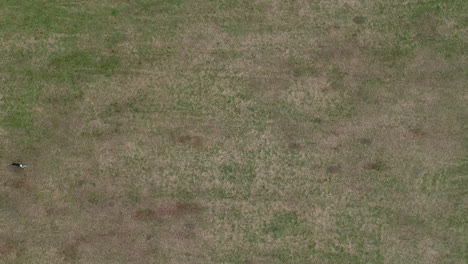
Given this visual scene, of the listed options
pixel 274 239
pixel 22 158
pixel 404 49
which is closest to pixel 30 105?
pixel 22 158

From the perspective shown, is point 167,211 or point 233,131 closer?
point 167,211

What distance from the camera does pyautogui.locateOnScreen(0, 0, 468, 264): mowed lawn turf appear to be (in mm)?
11742

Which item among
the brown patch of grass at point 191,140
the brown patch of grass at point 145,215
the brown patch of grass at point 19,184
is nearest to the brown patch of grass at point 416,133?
the brown patch of grass at point 191,140

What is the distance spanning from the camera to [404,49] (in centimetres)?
1220

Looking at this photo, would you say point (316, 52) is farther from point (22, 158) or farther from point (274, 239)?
point (22, 158)

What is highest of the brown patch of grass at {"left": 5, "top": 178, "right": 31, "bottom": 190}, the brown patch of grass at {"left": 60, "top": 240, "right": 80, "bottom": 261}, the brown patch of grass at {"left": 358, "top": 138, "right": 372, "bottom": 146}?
the brown patch of grass at {"left": 358, "top": 138, "right": 372, "bottom": 146}

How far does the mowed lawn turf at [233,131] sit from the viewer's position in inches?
462

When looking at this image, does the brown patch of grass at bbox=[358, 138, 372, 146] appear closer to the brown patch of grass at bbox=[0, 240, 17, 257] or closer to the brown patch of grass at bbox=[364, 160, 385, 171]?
the brown patch of grass at bbox=[364, 160, 385, 171]

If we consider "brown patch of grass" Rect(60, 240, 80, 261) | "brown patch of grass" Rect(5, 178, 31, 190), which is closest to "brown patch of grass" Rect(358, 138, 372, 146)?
"brown patch of grass" Rect(60, 240, 80, 261)

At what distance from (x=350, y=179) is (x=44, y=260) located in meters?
6.91

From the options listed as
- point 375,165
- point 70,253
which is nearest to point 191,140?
point 70,253

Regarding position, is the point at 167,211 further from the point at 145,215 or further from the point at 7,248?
the point at 7,248

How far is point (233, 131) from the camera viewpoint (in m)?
12.0

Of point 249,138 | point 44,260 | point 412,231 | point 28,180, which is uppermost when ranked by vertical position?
point 249,138
